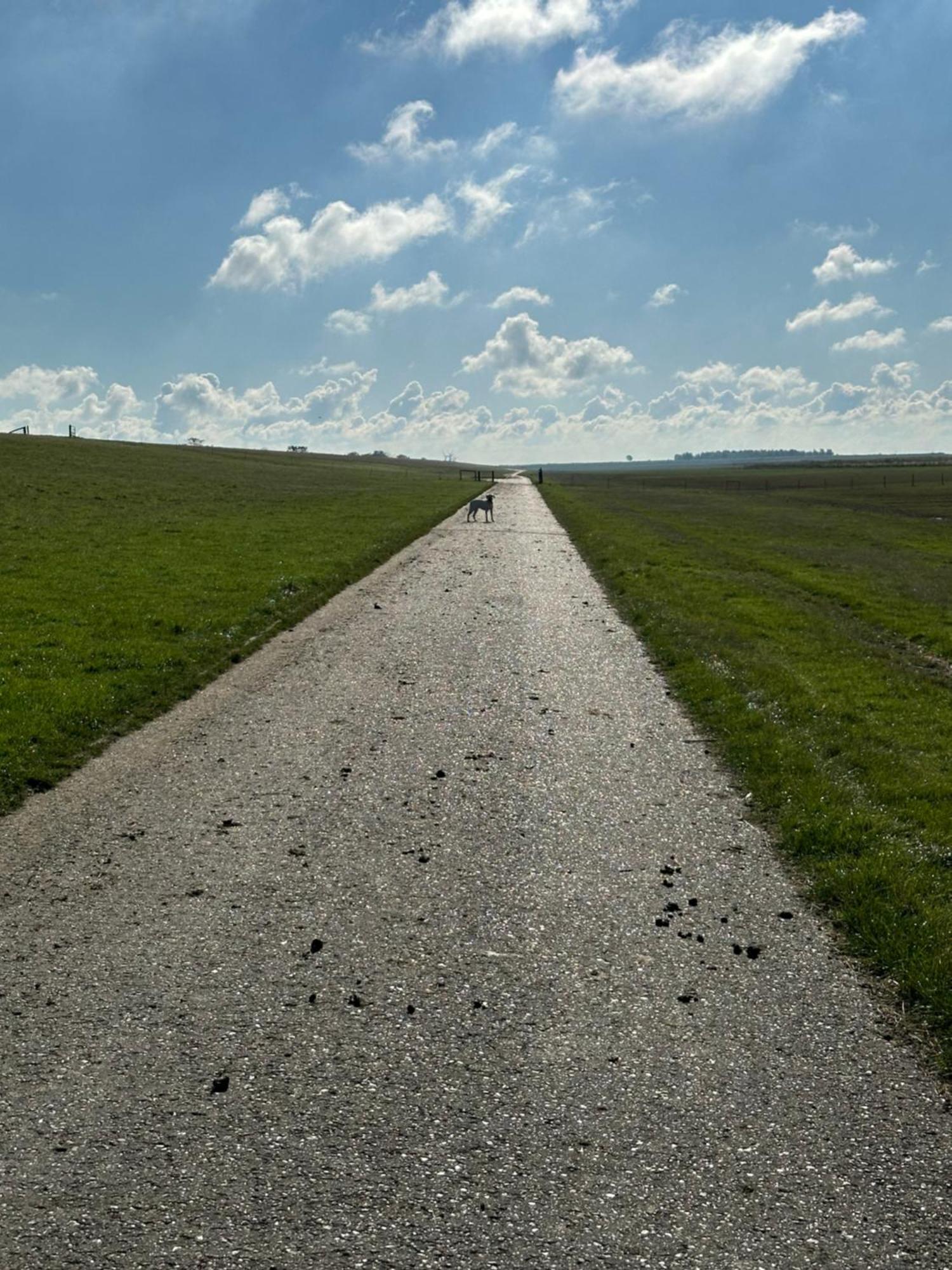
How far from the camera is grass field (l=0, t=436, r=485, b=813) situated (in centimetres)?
1199

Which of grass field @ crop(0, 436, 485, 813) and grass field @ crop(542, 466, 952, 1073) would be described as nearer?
grass field @ crop(542, 466, 952, 1073)

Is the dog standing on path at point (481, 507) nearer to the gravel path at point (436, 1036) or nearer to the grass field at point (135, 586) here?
the grass field at point (135, 586)

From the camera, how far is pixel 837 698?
45.3ft

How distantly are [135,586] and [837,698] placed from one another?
1566 cm

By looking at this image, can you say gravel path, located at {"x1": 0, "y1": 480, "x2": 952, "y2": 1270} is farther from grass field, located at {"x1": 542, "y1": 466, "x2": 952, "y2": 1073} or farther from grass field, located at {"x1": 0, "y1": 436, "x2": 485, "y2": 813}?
grass field, located at {"x1": 0, "y1": 436, "x2": 485, "y2": 813}

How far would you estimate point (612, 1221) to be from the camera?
161 inches

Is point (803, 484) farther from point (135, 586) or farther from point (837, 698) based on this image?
point (837, 698)

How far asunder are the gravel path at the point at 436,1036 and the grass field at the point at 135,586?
1908 millimetres

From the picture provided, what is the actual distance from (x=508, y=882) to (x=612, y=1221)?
3.35 meters

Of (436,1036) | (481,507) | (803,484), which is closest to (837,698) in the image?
(436,1036)

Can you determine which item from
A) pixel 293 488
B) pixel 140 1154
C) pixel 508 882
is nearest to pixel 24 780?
pixel 508 882

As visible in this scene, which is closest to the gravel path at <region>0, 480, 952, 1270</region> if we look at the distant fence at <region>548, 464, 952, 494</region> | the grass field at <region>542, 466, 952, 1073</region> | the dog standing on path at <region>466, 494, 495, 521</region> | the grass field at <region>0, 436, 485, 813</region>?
the grass field at <region>542, 466, 952, 1073</region>

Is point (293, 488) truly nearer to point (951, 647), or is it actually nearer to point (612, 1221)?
point (951, 647)

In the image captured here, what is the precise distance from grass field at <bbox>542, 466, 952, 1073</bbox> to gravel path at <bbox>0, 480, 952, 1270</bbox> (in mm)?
476
